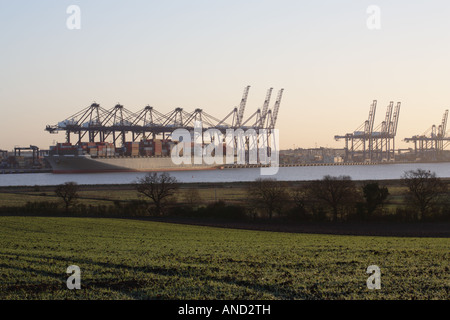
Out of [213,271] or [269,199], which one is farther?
[269,199]

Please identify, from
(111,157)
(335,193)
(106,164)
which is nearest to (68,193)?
(335,193)

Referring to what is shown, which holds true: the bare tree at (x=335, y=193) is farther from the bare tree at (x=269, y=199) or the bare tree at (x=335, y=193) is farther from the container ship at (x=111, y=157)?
the container ship at (x=111, y=157)

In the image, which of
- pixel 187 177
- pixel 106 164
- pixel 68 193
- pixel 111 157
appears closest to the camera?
pixel 68 193

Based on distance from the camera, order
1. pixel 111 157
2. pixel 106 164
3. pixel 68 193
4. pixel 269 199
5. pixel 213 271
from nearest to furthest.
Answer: pixel 213 271, pixel 269 199, pixel 68 193, pixel 106 164, pixel 111 157

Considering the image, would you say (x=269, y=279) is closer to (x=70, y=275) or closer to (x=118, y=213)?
(x=70, y=275)

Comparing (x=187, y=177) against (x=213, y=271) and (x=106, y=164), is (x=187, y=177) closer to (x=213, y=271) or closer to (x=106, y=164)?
(x=106, y=164)

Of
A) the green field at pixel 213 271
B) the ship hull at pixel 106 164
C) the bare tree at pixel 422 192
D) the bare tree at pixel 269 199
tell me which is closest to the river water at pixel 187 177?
the ship hull at pixel 106 164
